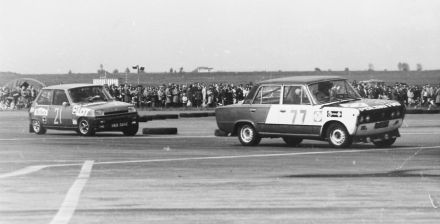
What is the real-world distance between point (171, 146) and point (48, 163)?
4366 mm

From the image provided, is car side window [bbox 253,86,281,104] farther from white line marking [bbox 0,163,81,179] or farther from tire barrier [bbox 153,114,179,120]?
tire barrier [bbox 153,114,179,120]

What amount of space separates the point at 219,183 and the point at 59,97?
13.6m

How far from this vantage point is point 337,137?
17203 mm

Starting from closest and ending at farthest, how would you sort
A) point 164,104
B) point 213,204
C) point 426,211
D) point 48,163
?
point 426,211, point 213,204, point 48,163, point 164,104

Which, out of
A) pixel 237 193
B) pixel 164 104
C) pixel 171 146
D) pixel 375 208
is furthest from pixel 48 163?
pixel 164 104

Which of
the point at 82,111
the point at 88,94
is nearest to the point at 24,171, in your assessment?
the point at 82,111

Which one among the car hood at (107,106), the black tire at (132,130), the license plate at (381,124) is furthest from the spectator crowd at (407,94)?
the license plate at (381,124)

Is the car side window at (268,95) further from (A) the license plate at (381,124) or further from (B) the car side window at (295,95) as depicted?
(A) the license plate at (381,124)

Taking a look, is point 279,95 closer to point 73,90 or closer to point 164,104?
point 73,90

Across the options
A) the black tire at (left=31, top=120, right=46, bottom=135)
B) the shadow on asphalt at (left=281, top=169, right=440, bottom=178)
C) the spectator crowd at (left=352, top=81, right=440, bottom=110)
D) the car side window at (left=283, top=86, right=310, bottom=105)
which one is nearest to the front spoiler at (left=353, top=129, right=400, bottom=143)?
the car side window at (left=283, top=86, right=310, bottom=105)

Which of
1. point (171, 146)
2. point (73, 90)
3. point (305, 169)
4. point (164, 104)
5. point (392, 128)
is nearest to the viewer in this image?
point (305, 169)

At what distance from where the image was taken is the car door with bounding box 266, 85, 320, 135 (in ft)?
57.5

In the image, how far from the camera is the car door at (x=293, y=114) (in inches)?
690

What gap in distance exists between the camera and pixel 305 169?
1315 centimetres
